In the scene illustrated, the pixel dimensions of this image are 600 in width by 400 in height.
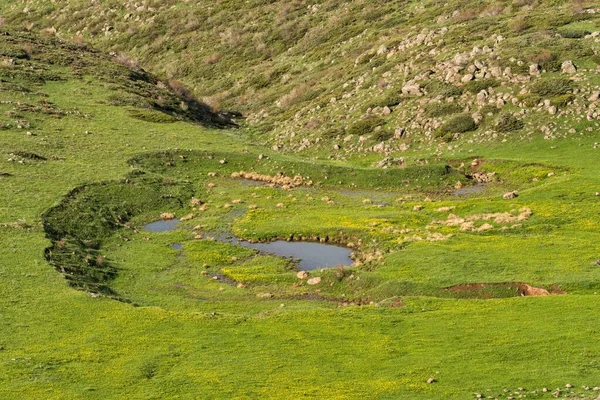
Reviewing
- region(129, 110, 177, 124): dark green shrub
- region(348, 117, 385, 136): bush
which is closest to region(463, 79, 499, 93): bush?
region(348, 117, 385, 136): bush

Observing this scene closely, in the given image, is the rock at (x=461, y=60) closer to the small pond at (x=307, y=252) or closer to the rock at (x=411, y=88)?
the rock at (x=411, y=88)

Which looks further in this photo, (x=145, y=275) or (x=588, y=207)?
(x=588, y=207)

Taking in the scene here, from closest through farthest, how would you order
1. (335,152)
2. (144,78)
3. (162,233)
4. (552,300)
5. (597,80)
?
(552,300) < (162,233) < (597,80) < (335,152) < (144,78)

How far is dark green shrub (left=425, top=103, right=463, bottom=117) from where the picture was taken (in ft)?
262

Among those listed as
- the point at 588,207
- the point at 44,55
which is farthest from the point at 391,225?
the point at 44,55

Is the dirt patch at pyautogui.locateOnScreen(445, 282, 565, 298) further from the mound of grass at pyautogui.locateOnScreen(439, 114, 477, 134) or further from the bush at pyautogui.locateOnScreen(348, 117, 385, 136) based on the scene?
the bush at pyautogui.locateOnScreen(348, 117, 385, 136)

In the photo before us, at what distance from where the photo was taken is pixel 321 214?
63.2 m

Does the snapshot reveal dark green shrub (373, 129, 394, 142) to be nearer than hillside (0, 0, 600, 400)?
No

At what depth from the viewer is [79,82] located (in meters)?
102

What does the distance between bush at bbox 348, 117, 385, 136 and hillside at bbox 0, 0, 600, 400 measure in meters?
0.25

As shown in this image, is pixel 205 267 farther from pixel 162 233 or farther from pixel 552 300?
pixel 552 300

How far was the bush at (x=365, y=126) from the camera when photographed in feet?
274

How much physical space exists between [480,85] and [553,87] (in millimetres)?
7780

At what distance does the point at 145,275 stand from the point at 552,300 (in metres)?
27.2
